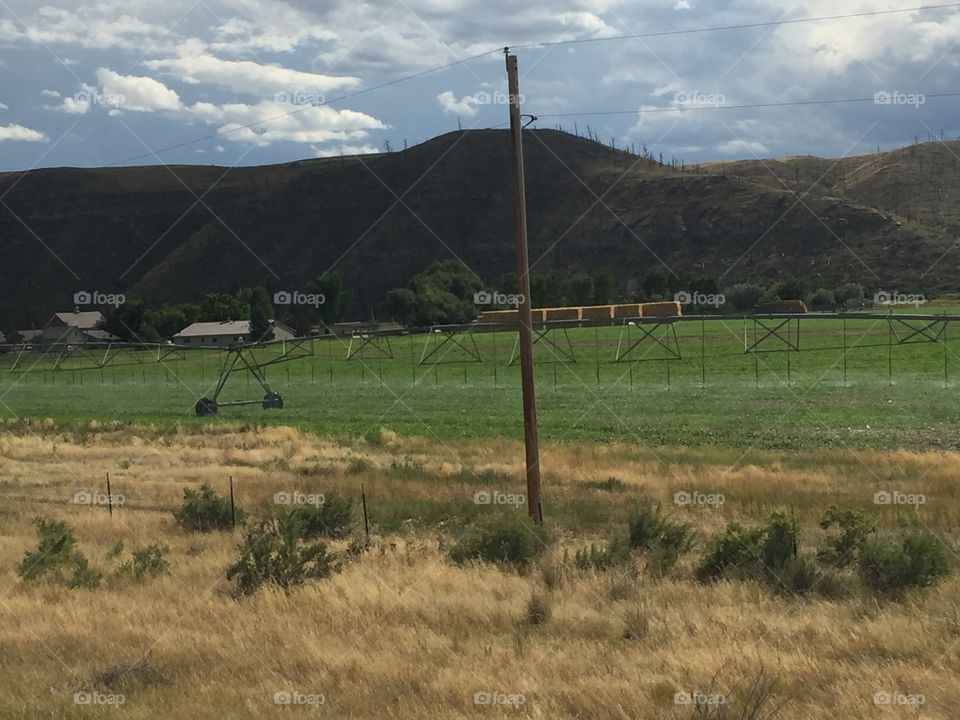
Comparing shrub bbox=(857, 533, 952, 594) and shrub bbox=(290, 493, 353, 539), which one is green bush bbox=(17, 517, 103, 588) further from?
shrub bbox=(857, 533, 952, 594)

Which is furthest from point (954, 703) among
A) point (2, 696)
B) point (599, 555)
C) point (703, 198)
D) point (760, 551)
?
point (703, 198)

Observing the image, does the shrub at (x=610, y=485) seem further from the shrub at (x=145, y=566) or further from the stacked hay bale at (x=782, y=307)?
the stacked hay bale at (x=782, y=307)

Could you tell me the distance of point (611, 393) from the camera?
50.9 meters

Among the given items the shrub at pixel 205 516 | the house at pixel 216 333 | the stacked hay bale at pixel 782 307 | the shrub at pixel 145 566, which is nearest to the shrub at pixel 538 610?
the shrub at pixel 145 566

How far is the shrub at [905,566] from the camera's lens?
11.1 meters

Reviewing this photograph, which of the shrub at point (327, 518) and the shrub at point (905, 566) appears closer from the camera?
the shrub at point (905, 566)

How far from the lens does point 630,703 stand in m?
7.34

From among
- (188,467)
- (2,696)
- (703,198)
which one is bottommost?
(188,467)

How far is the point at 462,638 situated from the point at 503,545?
4.28 m

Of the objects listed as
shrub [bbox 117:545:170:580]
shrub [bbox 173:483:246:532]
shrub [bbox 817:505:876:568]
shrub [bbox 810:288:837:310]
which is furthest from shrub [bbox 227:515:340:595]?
shrub [bbox 810:288:837:310]

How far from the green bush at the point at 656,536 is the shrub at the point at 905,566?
269 cm

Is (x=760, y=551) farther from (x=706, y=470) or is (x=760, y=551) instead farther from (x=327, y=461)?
(x=327, y=461)

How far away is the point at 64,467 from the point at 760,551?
2534cm

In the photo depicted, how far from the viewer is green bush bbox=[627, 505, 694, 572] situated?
1356 centimetres
